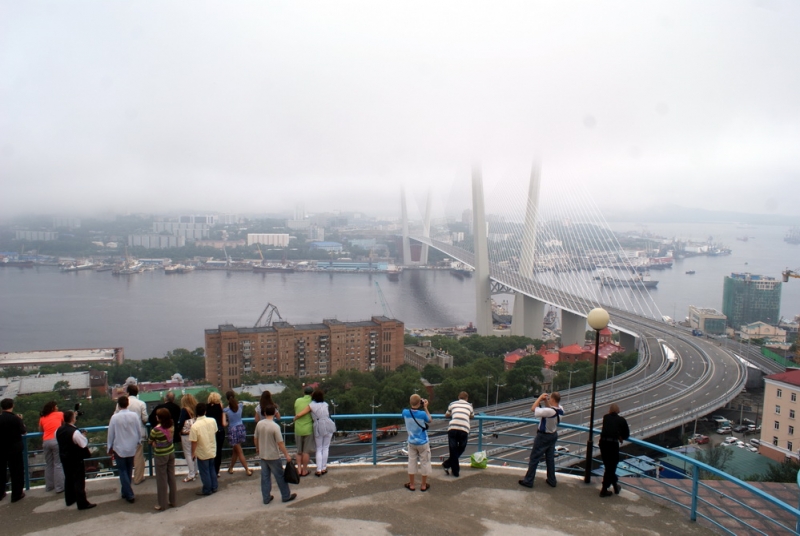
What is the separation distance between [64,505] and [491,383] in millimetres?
5946

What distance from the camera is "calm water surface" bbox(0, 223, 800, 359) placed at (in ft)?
44.3

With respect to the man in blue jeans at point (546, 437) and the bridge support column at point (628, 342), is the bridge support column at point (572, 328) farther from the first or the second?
the man in blue jeans at point (546, 437)

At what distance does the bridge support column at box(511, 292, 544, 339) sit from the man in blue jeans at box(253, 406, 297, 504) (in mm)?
9398

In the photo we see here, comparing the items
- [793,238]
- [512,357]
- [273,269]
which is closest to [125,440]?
[512,357]

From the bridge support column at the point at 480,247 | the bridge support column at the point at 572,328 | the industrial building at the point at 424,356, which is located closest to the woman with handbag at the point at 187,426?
the industrial building at the point at 424,356

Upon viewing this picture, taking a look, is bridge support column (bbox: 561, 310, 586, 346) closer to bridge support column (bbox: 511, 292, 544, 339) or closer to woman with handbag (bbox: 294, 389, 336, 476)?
bridge support column (bbox: 511, 292, 544, 339)

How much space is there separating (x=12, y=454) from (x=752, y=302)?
18.1 meters

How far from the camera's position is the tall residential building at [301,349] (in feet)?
30.3

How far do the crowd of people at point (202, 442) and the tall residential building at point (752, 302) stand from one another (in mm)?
16848

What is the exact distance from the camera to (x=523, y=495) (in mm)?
1312

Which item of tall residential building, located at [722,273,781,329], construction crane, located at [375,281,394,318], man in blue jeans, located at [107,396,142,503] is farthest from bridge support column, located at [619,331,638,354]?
tall residential building, located at [722,273,781,329]

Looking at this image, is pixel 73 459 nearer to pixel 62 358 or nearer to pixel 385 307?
pixel 62 358

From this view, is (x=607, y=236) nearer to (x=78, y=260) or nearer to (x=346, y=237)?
(x=78, y=260)

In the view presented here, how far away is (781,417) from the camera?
4855mm
